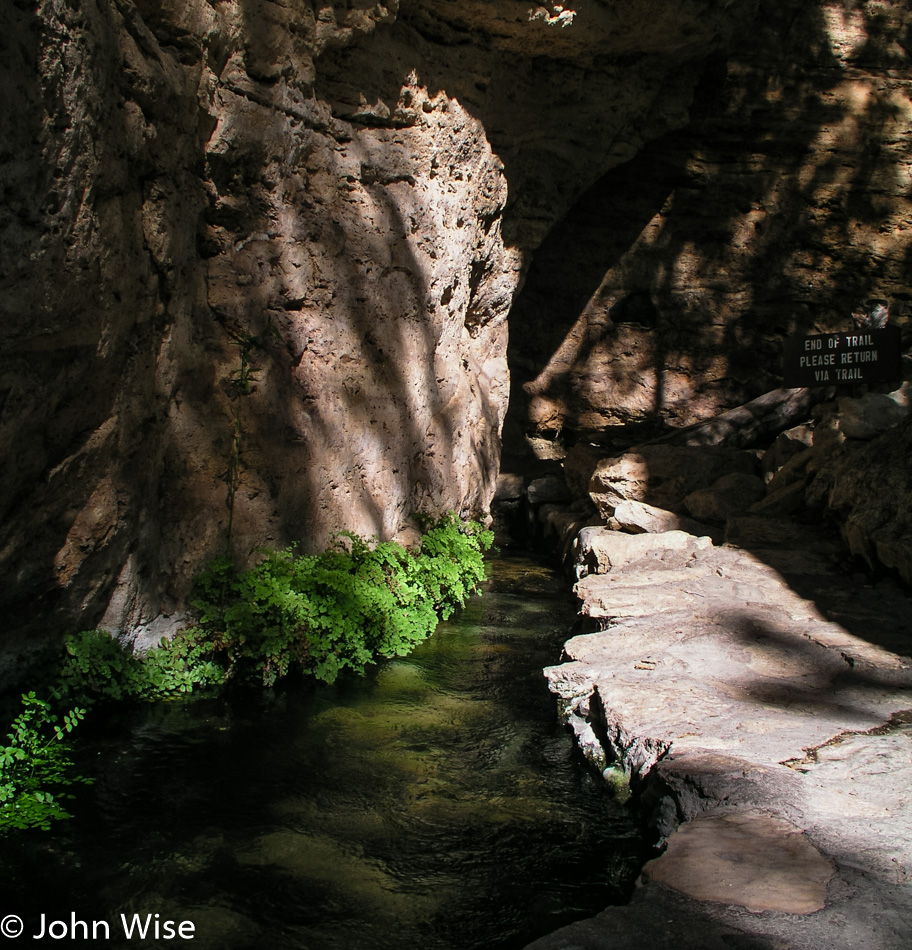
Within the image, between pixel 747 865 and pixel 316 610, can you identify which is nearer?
pixel 747 865

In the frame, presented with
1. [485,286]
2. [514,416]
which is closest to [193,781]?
[485,286]

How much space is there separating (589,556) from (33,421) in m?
5.11

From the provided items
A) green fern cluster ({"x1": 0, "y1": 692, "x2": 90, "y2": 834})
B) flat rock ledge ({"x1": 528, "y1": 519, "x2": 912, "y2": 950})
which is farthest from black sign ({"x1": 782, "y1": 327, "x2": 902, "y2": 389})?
green fern cluster ({"x1": 0, "y1": 692, "x2": 90, "y2": 834})

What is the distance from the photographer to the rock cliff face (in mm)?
4008

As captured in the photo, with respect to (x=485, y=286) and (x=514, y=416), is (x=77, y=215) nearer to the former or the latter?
(x=485, y=286)

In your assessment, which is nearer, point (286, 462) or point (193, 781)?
point (193, 781)

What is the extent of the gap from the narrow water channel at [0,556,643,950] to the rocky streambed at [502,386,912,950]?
390 mm

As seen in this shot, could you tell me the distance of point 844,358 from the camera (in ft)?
29.5

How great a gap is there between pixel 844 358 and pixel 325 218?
5624 millimetres

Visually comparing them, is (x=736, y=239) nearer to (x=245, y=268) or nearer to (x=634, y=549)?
(x=634, y=549)

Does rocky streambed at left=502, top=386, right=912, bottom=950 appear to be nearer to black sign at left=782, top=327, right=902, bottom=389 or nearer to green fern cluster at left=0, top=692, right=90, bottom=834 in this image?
black sign at left=782, top=327, right=902, bottom=389

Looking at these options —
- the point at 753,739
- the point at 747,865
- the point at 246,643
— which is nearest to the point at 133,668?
the point at 246,643

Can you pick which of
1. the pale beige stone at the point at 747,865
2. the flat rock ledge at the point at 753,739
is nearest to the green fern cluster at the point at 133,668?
the flat rock ledge at the point at 753,739

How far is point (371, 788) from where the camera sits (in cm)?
417
